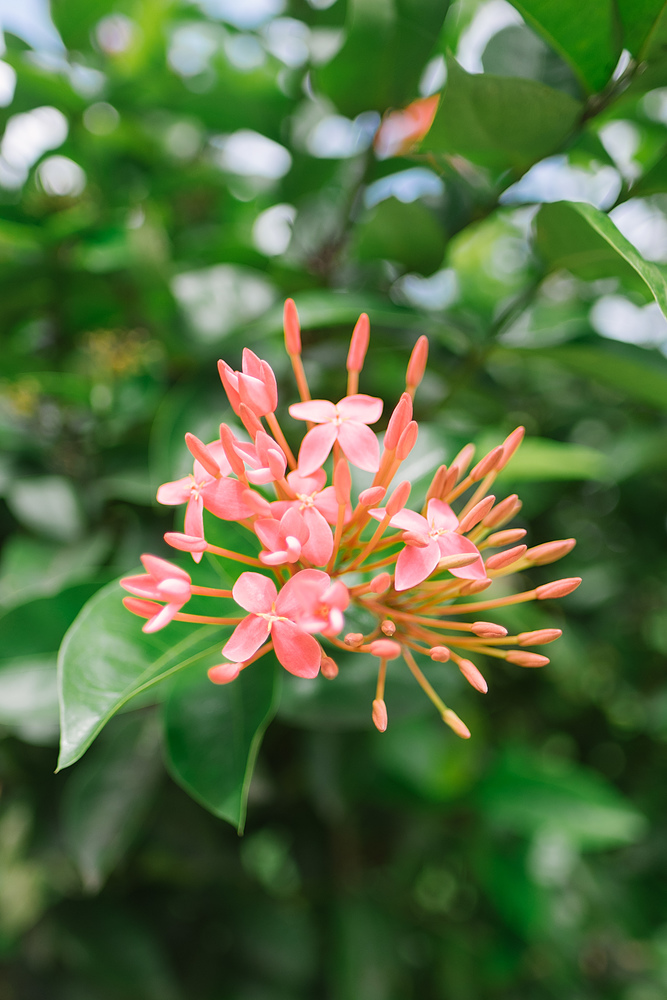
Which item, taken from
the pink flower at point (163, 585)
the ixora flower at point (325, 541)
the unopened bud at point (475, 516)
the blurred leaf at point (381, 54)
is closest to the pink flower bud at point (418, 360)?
the ixora flower at point (325, 541)

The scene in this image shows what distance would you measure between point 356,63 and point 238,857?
104cm

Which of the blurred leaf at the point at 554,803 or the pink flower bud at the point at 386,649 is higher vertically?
the pink flower bud at the point at 386,649

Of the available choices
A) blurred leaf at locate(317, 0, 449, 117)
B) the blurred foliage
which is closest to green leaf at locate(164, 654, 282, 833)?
the blurred foliage

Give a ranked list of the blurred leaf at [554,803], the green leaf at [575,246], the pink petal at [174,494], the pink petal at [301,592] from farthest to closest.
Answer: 1. the blurred leaf at [554,803]
2. the green leaf at [575,246]
3. the pink petal at [174,494]
4. the pink petal at [301,592]

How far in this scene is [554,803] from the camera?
1051 millimetres

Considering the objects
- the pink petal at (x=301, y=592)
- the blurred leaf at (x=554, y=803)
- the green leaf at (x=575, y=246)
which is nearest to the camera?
the pink petal at (x=301, y=592)

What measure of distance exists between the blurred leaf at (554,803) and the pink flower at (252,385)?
2.84 feet

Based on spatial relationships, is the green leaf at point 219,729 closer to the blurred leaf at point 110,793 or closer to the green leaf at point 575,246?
the blurred leaf at point 110,793

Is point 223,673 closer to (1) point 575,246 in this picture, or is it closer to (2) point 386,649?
(2) point 386,649

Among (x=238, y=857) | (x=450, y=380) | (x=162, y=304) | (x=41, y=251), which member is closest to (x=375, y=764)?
(x=238, y=857)

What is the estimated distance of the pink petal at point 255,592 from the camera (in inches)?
15.2

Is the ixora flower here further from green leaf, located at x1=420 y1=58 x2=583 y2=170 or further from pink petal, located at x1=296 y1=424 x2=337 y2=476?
green leaf, located at x1=420 y1=58 x2=583 y2=170

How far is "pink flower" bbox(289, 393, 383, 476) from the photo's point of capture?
422 mm

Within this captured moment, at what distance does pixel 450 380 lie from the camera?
32.4 inches
